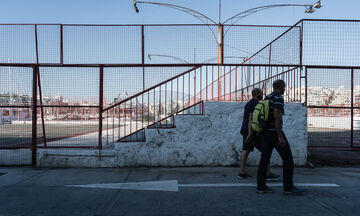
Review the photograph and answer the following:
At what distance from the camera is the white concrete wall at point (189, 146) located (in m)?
Answer: 5.19

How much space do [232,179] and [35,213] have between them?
3.18 metres

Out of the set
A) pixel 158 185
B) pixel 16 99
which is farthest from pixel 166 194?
pixel 16 99

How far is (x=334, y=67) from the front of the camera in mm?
5465

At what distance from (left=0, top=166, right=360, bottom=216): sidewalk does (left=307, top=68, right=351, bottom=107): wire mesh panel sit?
69.7 inches

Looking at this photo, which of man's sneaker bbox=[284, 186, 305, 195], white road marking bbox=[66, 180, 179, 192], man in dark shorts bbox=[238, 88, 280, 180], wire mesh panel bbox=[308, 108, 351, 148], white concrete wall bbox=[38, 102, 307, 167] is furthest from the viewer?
wire mesh panel bbox=[308, 108, 351, 148]

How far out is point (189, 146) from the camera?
523 cm

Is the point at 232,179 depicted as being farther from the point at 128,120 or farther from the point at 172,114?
the point at 128,120

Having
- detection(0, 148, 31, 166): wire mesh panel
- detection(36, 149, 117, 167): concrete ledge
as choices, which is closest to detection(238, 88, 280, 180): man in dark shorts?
detection(36, 149, 117, 167): concrete ledge

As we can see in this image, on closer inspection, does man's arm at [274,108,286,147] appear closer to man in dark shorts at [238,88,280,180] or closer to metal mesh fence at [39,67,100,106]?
man in dark shorts at [238,88,280,180]

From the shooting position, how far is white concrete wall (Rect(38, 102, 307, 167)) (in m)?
5.19

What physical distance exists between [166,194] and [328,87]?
15.8ft

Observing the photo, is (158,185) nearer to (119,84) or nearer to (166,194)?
(166,194)

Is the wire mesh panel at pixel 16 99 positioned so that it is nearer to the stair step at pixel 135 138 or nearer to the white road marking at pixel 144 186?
the stair step at pixel 135 138

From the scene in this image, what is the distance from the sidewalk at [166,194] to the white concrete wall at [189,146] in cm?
34
